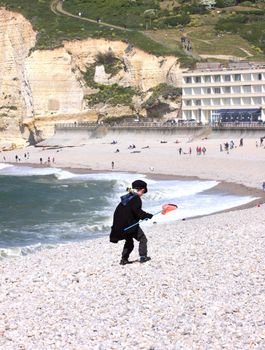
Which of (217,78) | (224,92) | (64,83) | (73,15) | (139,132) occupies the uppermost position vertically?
(73,15)

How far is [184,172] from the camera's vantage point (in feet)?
149

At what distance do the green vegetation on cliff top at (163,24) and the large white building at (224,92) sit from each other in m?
3.95

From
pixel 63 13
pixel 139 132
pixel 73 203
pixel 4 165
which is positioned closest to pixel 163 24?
pixel 63 13

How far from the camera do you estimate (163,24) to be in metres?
87.4

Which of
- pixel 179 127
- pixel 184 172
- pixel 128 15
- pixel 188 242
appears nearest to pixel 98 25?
pixel 128 15

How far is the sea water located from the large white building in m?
20.2

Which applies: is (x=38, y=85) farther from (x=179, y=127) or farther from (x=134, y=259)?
(x=134, y=259)

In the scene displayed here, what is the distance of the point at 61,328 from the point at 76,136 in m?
60.2

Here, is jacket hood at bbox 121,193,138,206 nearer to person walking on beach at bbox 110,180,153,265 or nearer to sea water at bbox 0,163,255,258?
person walking on beach at bbox 110,180,153,265

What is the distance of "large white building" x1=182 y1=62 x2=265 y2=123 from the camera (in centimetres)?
6412

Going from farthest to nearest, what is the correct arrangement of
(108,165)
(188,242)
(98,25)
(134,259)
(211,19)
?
1. (211,19)
2. (98,25)
3. (108,165)
4. (188,242)
5. (134,259)

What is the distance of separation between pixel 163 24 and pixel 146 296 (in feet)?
262

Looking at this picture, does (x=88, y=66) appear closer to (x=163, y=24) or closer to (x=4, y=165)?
(x=163, y=24)

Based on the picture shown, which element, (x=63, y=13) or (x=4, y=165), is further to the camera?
(x=63, y=13)
